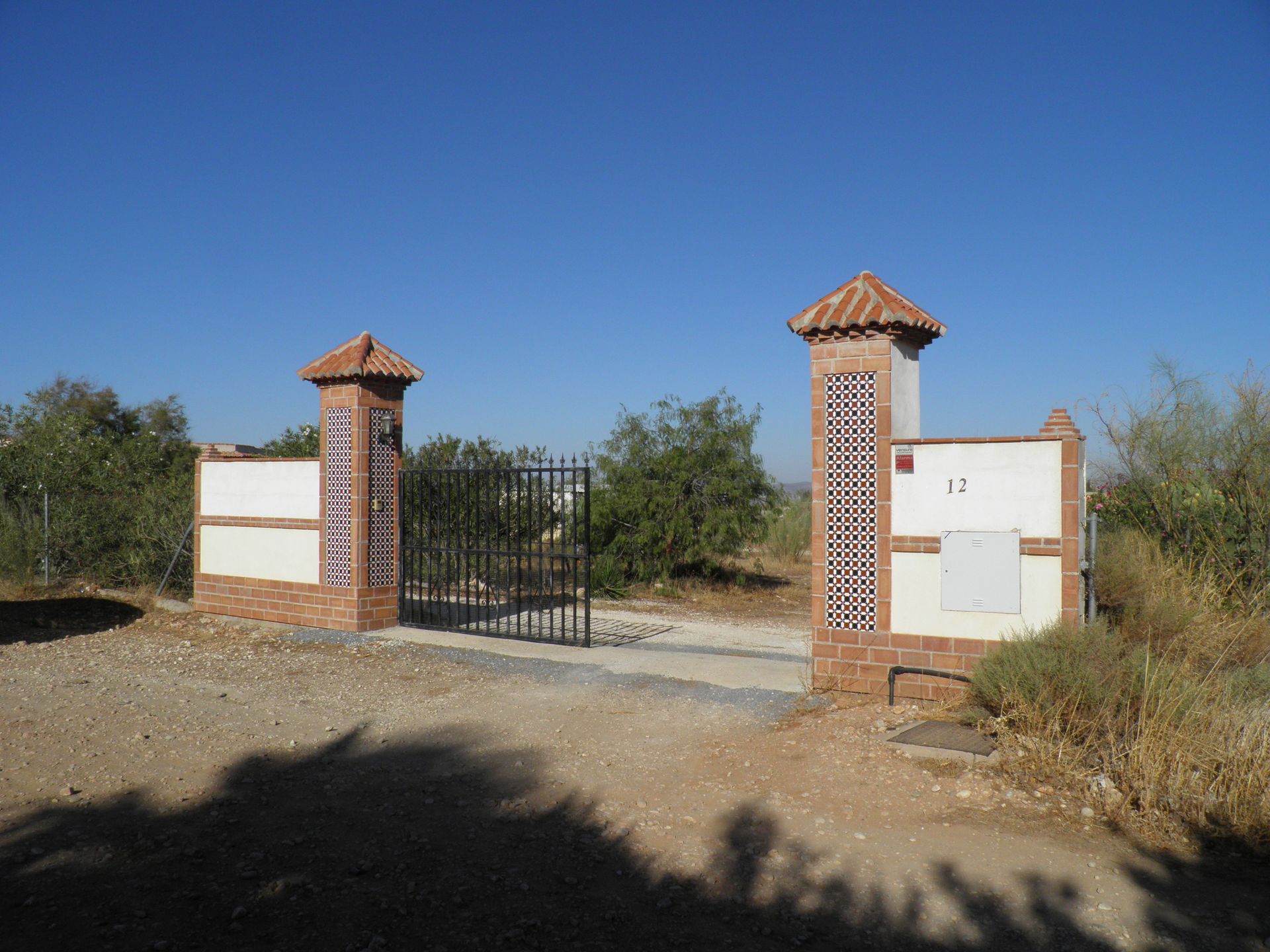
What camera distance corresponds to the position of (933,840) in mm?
4719

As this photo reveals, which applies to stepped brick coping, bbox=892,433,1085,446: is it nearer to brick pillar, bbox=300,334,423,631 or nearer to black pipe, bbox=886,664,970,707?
black pipe, bbox=886,664,970,707

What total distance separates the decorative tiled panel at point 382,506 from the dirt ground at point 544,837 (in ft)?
10.9

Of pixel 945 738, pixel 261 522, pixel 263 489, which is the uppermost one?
pixel 263 489

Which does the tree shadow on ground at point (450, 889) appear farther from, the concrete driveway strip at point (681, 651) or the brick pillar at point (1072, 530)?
the concrete driveway strip at point (681, 651)

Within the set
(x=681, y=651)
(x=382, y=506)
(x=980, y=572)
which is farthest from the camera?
(x=382, y=506)

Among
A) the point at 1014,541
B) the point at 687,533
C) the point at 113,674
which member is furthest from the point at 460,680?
the point at 687,533

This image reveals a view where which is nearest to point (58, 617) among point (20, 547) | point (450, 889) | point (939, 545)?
point (20, 547)

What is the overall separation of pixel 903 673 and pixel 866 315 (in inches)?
117

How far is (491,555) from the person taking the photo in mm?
11203

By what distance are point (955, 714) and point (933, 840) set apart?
7.84ft

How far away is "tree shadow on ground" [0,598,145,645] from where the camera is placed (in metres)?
11.4

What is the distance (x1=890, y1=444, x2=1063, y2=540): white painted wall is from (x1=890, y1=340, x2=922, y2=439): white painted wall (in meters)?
0.32

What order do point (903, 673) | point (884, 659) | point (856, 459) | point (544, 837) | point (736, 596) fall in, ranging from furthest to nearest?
point (736, 596) < point (856, 459) < point (884, 659) < point (903, 673) < point (544, 837)

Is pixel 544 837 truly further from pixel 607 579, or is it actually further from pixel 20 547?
pixel 20 547
